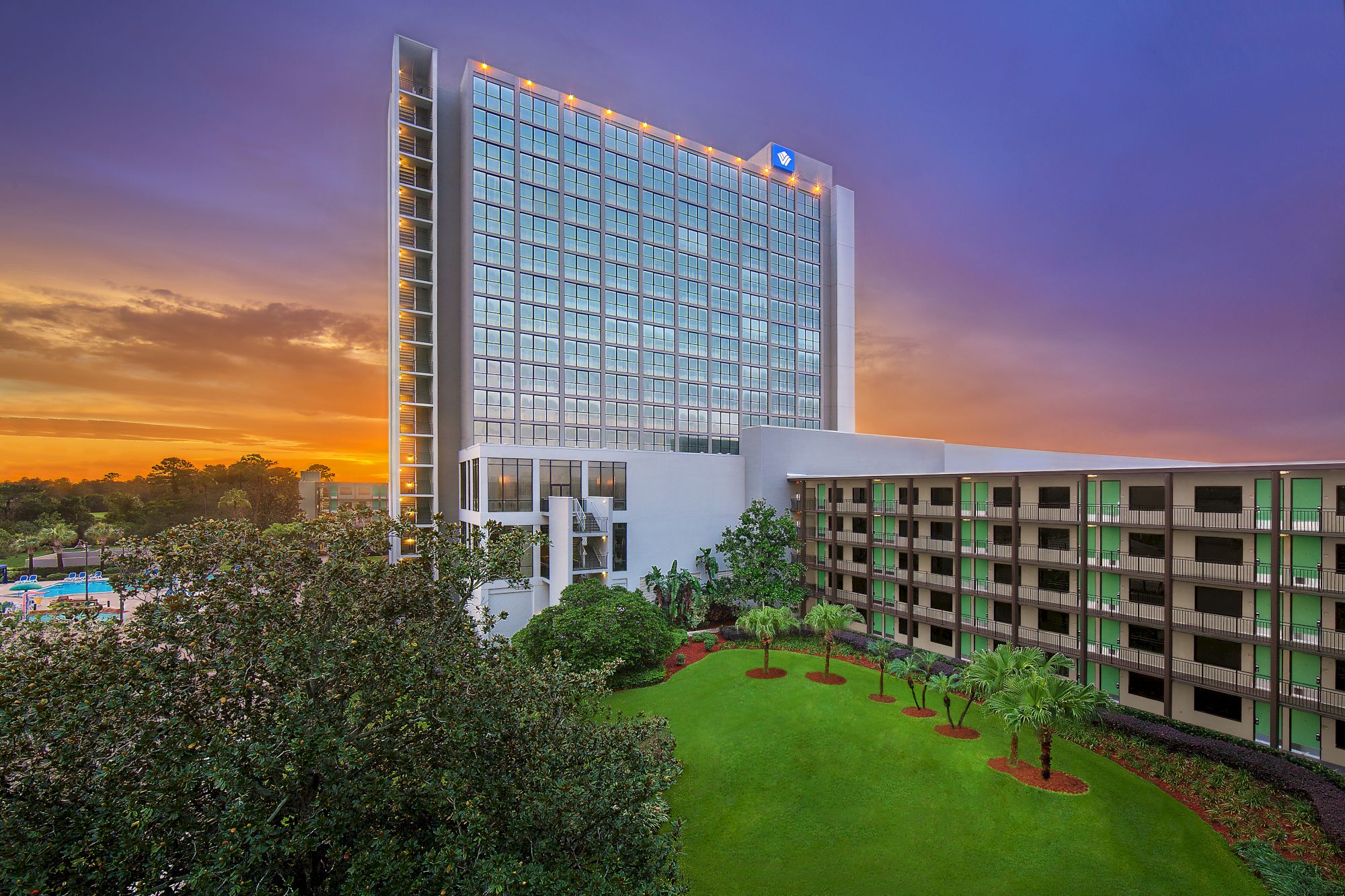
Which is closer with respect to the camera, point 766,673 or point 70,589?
point 766,673

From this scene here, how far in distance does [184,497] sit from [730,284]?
349 feet

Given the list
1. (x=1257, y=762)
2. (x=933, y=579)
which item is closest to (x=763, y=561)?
(x=933, y=579)

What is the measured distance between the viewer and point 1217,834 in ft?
66.3

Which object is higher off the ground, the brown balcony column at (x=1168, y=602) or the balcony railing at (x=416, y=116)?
the balcony railing at (x=416, y=116)

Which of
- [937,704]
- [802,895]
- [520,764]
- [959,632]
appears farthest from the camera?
[959,632]

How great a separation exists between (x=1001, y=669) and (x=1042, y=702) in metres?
2.91

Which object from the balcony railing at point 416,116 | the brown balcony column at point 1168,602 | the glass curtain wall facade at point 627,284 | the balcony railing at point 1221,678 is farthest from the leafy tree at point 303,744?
the balcony railing at point 416,116

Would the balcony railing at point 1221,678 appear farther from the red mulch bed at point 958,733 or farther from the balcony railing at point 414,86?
the balcony railing at point 414,86

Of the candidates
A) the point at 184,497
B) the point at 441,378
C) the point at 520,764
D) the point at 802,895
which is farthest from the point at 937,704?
the point at 184,497

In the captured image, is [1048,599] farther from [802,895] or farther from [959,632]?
[802,895]

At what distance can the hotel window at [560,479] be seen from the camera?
48500mm

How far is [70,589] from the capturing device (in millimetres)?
69438

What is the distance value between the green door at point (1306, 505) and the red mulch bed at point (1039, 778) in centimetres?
1496

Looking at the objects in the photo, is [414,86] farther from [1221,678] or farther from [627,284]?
[1221,678]
